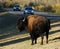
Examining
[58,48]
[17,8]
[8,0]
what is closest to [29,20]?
[58,48]

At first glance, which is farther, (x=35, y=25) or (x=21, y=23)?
(x=21, y=23)

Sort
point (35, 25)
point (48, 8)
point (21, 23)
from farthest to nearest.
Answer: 1. point (48, 8)
2. point (21, 23)
3. point (35, 25)

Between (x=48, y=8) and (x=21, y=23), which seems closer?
(x=21, y=23)

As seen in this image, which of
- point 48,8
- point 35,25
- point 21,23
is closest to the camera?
point 35,25

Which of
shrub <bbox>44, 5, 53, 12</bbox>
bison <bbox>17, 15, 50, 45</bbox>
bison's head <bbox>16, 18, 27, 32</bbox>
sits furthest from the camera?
shrub <bbox>44, 5, 53, 12</bbox>

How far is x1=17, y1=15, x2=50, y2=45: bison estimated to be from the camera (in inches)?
768

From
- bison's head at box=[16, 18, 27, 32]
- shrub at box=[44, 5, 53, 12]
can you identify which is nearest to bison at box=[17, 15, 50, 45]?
bison's head at box=[16, 18, 27, 32]

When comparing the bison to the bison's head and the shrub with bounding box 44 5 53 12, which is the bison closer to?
the bison's head

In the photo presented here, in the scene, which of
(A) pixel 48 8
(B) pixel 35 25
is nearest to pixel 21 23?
(B) pixel 35 25

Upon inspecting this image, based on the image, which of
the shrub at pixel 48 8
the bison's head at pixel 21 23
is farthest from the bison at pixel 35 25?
the shrub at pixel 48 8

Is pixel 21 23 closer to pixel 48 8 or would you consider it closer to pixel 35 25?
pixel 35 25

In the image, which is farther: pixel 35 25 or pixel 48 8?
pixel 48 8

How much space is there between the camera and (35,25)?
64.7 ft

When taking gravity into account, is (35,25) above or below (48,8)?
above
